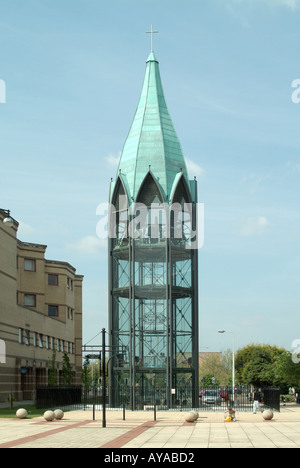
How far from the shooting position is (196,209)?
6688 centimetres

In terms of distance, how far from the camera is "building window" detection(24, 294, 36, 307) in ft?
303

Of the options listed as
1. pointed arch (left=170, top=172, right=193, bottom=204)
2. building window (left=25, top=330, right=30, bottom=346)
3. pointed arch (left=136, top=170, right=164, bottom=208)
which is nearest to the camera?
pointed arch (left=136, top=170, right=164, bottom=208)

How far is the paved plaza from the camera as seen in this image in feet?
95.1

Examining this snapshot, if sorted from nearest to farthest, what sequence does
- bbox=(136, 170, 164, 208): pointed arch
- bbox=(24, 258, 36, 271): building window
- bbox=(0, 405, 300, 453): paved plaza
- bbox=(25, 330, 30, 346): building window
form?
bbox=(0, 405, 300, 453): paved plaza → bbox=(136, 170, 164, 208): pointed arch → bbox=(25, 330, 30, 346): building window → bbox=(24, 258, 36, 271): building window

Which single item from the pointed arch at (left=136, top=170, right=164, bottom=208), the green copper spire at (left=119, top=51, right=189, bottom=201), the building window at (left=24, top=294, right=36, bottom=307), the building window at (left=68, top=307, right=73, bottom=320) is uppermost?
the green copper spire at (left=119, top=51, right=189, bottom=201)

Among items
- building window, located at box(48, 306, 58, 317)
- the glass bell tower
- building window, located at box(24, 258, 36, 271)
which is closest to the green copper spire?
the glass bell tower

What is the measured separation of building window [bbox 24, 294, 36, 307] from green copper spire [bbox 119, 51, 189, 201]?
101ft

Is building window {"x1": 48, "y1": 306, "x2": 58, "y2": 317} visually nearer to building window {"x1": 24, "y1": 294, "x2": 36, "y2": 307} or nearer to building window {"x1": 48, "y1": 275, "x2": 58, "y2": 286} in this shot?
building window {"x1": 48, "y1": 275, "x2": 58, "y2": 286}

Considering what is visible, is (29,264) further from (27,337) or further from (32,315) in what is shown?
(27,337)

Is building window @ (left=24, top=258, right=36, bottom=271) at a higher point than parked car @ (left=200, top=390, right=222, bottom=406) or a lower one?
higher

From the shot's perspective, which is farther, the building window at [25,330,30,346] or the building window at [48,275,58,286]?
the building window at [48,275,58,286]

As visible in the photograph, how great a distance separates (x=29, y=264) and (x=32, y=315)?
12.4m

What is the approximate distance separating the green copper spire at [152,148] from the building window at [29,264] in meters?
28.6

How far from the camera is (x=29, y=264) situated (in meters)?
92.1
